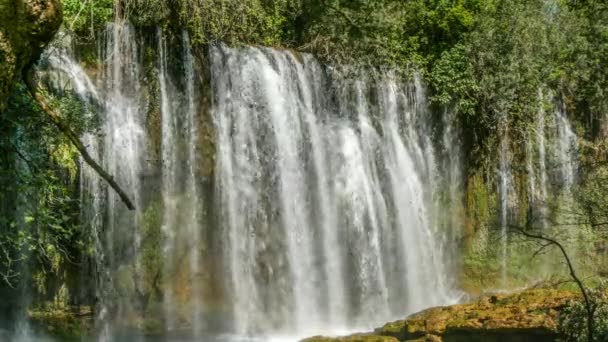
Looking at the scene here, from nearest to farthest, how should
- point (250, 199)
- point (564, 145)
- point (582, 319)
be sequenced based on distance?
point (582, 319)
point (250, 199)
point (564, 145)

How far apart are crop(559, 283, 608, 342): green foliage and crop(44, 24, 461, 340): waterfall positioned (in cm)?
606

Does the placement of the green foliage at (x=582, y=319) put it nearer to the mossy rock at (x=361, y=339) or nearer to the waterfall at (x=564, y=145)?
the mossy rock at (x=361, y=339)

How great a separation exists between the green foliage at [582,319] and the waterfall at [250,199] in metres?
6.06

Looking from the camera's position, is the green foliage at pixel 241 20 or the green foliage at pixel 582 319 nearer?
the green foliage at pixel 582 319

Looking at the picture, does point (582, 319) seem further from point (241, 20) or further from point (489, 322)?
point (241, 20)

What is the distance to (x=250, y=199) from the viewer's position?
16281 millimetres

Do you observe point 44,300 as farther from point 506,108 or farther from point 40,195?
point 506,108

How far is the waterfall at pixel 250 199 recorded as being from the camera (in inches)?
591

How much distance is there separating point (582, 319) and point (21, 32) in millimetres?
8447

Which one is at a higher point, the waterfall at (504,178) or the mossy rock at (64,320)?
the waterfall at (504,178)

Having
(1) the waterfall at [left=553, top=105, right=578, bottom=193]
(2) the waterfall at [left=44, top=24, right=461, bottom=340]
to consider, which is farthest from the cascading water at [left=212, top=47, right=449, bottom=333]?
(1) the waterfall at [left=553, top=105, right=578, bottom=193]

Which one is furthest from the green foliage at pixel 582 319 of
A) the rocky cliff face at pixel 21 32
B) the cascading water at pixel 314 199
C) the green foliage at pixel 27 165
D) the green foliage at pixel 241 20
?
the green foliage at pixel 241 20

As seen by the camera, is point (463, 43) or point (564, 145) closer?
point (463, 43)

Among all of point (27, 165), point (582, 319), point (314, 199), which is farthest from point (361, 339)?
point (27, 165)
